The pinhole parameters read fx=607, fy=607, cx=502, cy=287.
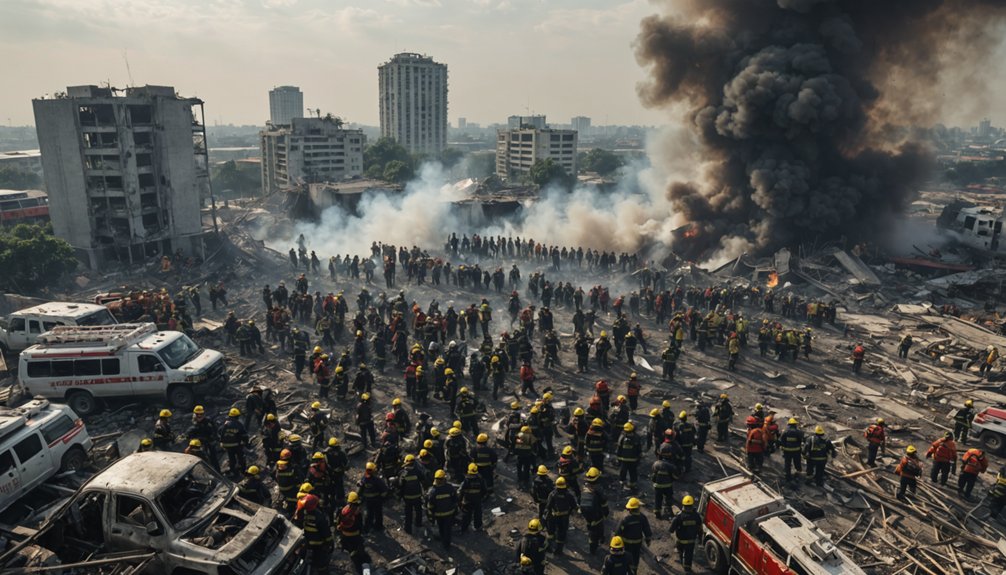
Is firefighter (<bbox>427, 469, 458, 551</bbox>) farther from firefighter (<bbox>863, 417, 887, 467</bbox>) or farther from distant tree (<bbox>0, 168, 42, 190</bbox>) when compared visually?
distant tree (<bbox>0, 168, 42, 190</bbox>)

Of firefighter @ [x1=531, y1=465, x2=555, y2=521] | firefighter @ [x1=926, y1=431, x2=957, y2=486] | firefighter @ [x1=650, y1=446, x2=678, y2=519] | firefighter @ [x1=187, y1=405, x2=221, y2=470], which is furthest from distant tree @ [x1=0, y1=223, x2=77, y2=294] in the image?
firefighter @ [x1=926, y1=431, x2=957, y2=486]

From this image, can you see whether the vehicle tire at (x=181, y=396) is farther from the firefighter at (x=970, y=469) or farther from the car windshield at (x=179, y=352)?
the firefighter at (x=970, y=469)

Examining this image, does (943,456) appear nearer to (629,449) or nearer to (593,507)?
(629,449)

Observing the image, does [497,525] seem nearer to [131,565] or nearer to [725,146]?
[131,565]

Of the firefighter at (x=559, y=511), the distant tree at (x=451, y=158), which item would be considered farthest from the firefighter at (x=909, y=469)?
the distant tree at (x=451, y=158)

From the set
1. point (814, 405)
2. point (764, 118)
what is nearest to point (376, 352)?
point (814, 405)

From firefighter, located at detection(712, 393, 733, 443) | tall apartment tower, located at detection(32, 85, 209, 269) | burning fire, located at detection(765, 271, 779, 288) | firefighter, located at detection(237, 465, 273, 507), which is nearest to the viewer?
firefighter, located at detection(237, 465, 273, 507)

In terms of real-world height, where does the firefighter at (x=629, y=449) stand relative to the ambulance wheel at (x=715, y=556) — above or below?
above
